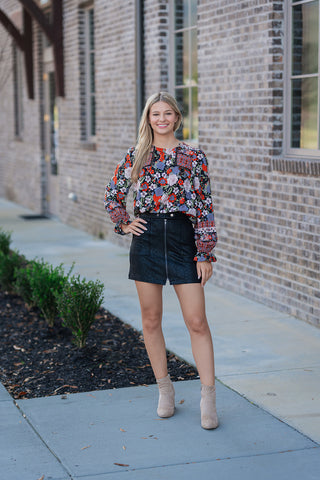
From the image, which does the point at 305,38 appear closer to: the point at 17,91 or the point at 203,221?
the point at 203,221

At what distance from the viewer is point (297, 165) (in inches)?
266

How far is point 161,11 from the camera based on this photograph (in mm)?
9688

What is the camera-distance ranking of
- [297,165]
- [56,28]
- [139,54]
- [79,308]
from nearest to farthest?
[79,308] → [297,165] → [139,54] → [56,28]

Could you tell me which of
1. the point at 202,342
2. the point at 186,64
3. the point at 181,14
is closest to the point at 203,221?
the point at 202,342

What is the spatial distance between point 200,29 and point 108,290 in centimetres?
297

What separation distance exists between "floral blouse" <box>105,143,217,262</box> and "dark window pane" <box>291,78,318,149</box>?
9.32 feet

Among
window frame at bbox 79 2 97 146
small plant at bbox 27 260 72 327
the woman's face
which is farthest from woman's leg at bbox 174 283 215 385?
window frame at bbox 79 2 97 146

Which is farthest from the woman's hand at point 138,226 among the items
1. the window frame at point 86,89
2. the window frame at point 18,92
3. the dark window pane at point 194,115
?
the window frame at point 18,92

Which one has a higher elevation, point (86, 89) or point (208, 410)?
point (86, 89)

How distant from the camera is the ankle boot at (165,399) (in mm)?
4531

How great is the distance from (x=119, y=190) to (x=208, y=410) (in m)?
1.30

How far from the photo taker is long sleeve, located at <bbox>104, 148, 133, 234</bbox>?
14.4 feet

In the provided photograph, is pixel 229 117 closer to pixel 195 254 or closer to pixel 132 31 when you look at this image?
pixel 132 31

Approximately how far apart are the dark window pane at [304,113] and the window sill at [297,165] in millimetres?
172
